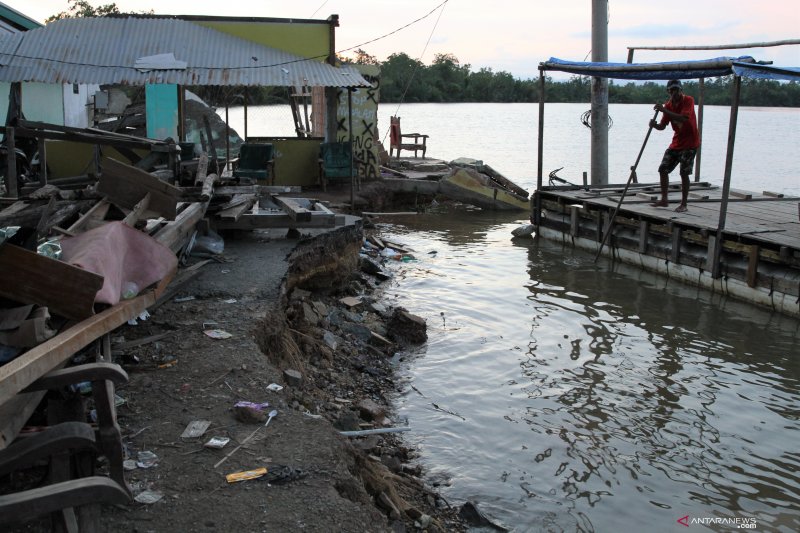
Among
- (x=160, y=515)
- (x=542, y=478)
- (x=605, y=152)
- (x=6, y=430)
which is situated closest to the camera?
(x=6, y=430)

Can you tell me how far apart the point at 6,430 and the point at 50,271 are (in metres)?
0.80

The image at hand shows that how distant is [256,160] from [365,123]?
13.8 ft

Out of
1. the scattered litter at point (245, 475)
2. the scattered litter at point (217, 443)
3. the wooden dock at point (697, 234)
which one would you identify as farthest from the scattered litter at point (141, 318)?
the wooden dock at point (697, 234)

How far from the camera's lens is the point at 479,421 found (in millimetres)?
6914

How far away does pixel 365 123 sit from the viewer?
19062 millimetres

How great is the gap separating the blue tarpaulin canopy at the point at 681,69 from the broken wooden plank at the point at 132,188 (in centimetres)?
810

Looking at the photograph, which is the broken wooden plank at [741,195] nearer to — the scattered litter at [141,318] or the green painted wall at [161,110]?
the scattered litter at [141,318]

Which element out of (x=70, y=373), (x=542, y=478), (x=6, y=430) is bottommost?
(x=542, y=478)

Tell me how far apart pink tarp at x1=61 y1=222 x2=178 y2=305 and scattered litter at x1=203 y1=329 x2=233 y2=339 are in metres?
1.11

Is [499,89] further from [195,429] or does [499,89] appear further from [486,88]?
[195,429]

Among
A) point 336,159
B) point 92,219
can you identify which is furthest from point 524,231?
point 92,219

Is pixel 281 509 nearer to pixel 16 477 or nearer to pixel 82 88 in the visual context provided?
pixel 16 477

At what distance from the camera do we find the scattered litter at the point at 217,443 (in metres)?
4.25

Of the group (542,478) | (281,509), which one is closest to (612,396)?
(542,478)
